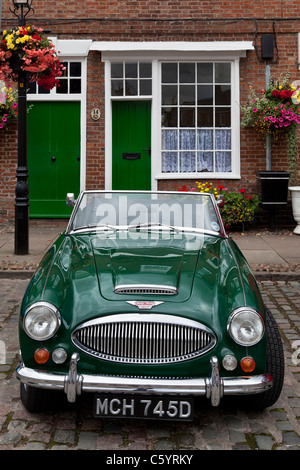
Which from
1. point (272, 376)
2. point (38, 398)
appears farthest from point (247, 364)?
point (38, 398)

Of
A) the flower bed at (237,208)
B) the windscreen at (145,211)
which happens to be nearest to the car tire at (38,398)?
the windscreen at (145,211)

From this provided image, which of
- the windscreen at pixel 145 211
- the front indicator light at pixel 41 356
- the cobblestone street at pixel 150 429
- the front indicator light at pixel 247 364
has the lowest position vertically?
the cobblestone street at pixel 150 429

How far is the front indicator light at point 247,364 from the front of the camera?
10.1 feet

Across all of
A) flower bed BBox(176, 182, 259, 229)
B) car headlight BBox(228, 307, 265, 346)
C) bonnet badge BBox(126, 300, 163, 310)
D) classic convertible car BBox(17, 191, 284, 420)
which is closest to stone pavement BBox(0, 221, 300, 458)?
classic convertible car BBox(17, 191, 284, 420)

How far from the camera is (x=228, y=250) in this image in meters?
4.12

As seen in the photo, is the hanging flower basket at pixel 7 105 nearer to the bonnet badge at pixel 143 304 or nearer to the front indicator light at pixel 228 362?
the bonnet badge at pixel 143 304

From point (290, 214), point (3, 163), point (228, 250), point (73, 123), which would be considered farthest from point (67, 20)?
point (228, 250)

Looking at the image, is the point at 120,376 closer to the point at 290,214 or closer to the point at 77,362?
the point at 77,362

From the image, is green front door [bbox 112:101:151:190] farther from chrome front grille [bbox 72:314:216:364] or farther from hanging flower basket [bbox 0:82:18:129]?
chrome front grille [bbox 72:314:216:364]

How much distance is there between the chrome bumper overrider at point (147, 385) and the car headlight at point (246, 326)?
0.66ft

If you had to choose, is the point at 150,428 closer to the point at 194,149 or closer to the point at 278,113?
the point at 278,113

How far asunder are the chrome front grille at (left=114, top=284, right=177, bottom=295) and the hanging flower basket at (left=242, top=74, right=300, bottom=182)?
8.41 metres

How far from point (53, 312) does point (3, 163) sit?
9087mm

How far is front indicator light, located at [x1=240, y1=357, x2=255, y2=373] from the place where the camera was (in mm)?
3086
